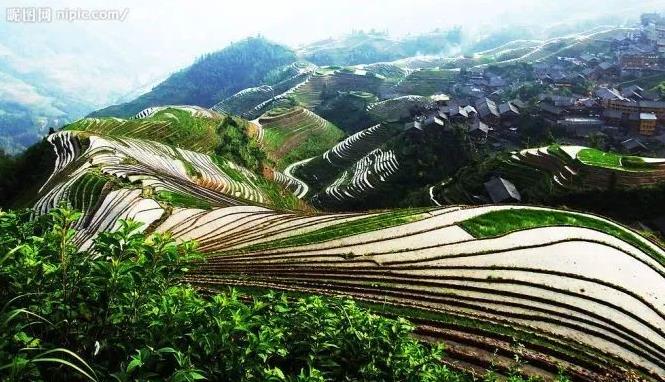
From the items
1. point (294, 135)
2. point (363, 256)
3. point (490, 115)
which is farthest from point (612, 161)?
point (294, 135)

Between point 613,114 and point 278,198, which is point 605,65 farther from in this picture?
point 278,198

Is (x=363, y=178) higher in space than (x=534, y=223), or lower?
lower

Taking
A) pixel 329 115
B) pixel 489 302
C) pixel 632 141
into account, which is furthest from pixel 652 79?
pixel 489 302

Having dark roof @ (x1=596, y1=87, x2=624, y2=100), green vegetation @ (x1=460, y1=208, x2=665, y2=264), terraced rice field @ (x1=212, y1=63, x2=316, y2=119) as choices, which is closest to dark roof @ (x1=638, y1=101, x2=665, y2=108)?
dark roof @ (x1=596, y1=87, x2=624, y2=100)

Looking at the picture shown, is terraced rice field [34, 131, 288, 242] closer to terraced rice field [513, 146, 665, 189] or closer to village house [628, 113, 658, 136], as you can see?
terraced rice field [513, 146, 665, 189]

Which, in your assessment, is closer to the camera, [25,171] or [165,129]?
[25,171]

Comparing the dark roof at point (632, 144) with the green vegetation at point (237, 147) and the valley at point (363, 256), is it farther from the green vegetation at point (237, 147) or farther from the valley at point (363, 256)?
the green vegetation at point (237, 147)

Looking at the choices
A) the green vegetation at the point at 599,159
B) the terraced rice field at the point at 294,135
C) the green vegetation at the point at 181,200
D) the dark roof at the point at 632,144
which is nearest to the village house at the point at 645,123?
the dark roof at the point at 632,144
